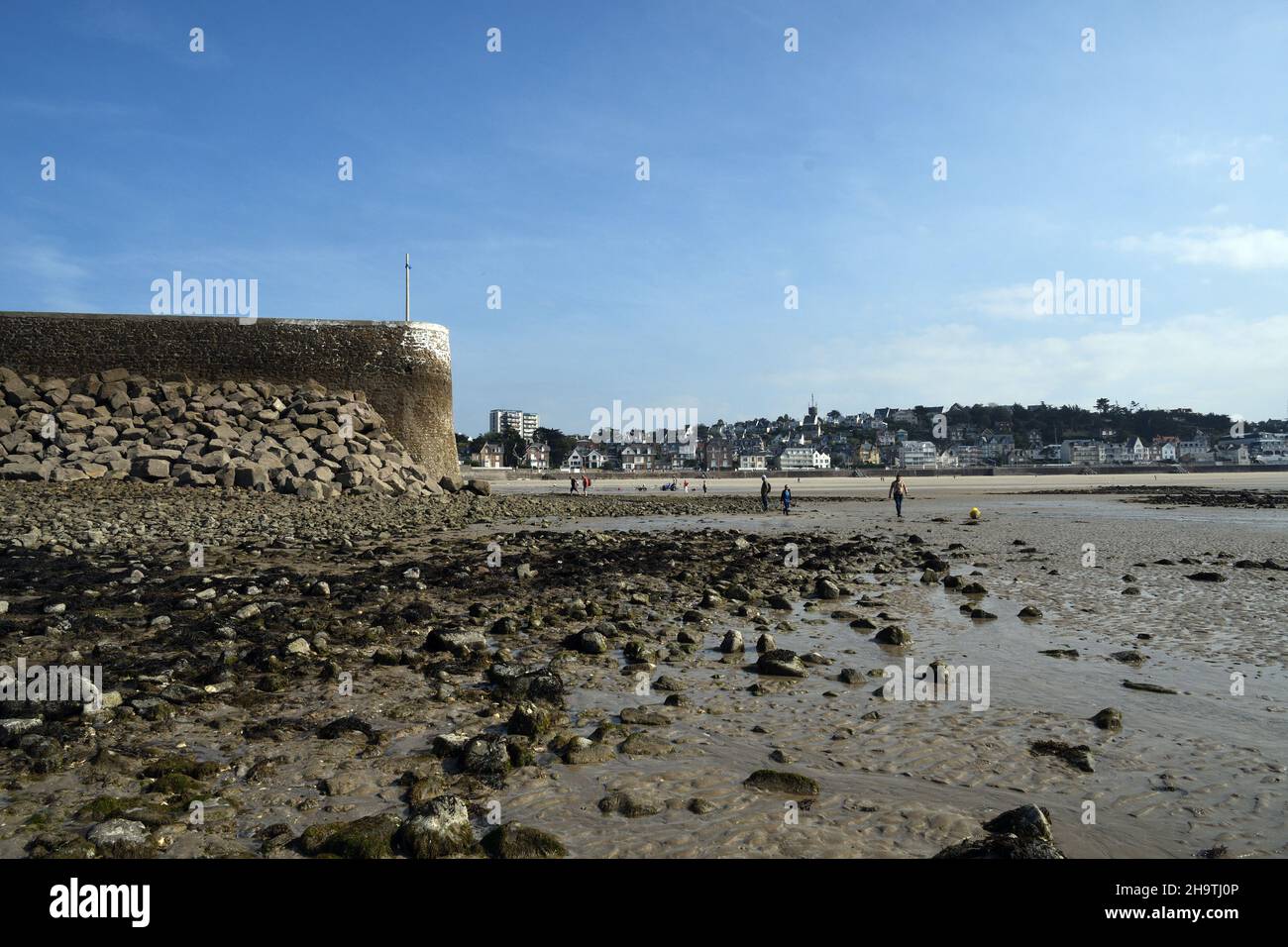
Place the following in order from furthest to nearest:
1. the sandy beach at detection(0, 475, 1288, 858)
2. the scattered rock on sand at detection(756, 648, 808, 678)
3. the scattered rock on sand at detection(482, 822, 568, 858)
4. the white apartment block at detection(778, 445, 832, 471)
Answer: the white apartment block at detection(778, 445, 832, 471), the scattered rock on sand at detection(756, 648, 808, 678), the sandy beach at detection(0, 475, 1288, 858), the scattered rock on sand at detection(482, 822, 568, 858)

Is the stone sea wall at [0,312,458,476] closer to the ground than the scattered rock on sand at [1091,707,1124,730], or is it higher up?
higher up

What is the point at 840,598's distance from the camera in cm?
1269

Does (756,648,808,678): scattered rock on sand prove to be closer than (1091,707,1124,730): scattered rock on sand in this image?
No

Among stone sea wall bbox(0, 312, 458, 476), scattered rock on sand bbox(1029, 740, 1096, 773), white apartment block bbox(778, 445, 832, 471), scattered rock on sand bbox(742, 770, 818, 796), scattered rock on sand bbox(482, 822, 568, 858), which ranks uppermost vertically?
stone sea wall bbox(0, 312, 458, 476)

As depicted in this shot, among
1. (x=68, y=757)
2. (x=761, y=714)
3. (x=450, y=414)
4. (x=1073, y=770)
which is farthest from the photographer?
(x=450, y=414)

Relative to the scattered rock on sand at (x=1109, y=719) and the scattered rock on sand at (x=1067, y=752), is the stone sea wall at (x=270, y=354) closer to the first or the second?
the scattered rock on sand at (x=1109, y=719)

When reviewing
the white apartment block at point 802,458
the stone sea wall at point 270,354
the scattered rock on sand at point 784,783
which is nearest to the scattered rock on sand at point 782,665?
the scattered rock on sand at point 784,783

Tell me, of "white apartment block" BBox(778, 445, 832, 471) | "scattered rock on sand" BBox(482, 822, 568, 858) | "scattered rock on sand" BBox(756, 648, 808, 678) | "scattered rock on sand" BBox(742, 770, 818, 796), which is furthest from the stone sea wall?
"white apartment block" BBox(778, 445, 832, 471)

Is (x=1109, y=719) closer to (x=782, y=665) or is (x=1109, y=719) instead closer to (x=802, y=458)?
(x=782, y=665)

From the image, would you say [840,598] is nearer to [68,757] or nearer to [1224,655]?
[1224,655]

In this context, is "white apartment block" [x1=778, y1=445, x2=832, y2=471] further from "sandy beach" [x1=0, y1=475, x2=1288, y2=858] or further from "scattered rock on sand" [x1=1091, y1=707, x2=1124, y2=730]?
"scattered rock on sand" [x1=1091, y1=707, x2=1124, y2=730]

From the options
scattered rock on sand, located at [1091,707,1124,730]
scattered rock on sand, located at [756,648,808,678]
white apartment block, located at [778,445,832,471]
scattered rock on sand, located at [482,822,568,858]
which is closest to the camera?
scattered rock on sand, located at [482,822,568,858]
